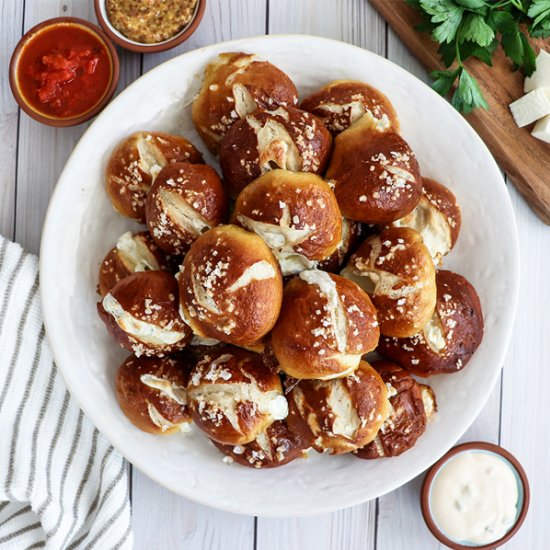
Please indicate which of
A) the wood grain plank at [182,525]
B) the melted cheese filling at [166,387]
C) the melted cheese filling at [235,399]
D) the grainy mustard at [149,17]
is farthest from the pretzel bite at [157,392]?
the grainy mustard at [149,17]

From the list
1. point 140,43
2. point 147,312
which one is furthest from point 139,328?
point 140,43

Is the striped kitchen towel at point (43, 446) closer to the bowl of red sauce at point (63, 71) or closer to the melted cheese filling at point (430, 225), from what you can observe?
the bowl of red sauce at point (63, 71)

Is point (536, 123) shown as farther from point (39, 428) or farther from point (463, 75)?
point (39, 428)

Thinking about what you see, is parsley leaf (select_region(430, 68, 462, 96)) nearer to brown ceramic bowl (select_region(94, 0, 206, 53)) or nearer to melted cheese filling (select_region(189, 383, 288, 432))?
brown ceramic bowl (select_region(94, 0, 206, 53))

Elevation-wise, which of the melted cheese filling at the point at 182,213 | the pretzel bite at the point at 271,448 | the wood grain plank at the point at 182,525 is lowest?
the wood grain plank at the point at 182,525

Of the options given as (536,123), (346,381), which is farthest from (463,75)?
(346,381)

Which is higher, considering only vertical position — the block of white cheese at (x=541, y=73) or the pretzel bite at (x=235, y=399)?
the block of white cheese at (x=541, y=73)
